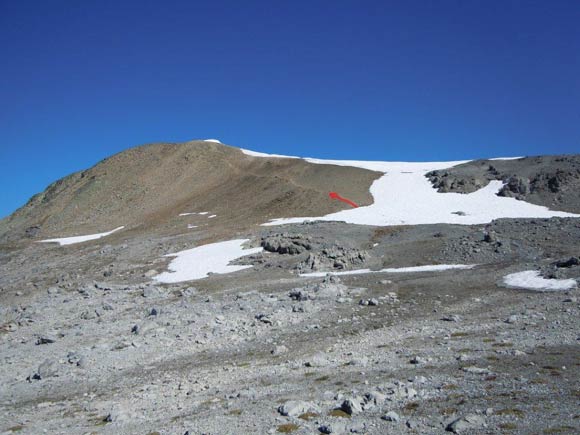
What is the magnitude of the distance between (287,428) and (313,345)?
6.69 metres

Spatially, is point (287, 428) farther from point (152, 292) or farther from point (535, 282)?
point (152, 292)

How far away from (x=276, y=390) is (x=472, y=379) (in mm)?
5118

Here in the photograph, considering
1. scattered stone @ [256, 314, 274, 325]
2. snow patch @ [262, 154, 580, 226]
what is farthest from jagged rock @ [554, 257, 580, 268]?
scattered stone @ [256, 314, 274, 325]

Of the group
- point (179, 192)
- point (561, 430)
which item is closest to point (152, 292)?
point (561, 430)

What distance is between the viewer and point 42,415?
12312 mm

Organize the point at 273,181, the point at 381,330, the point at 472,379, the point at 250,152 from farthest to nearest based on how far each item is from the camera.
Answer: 1. the point at 250,152
2. the point at 273,181
3. the point at 381,330
4. the point at 472,379

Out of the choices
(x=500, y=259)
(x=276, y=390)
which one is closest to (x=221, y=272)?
(x=500, y=259)

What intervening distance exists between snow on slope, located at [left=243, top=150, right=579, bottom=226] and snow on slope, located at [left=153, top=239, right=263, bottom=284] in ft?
28.9

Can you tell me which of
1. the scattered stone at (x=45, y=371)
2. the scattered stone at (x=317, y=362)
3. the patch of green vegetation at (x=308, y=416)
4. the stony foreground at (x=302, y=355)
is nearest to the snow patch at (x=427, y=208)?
the stony foreground at (x=302, y=355)

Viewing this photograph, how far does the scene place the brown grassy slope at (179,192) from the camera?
2207 inches

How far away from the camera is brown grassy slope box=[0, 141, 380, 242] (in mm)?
56062

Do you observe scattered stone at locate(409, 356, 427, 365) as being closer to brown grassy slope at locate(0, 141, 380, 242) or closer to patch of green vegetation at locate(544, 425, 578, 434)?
patch of green vegetation at locate(544, 425, 578, 434)

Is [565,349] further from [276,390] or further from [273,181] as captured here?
[273,181]

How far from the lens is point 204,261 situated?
117 ft
